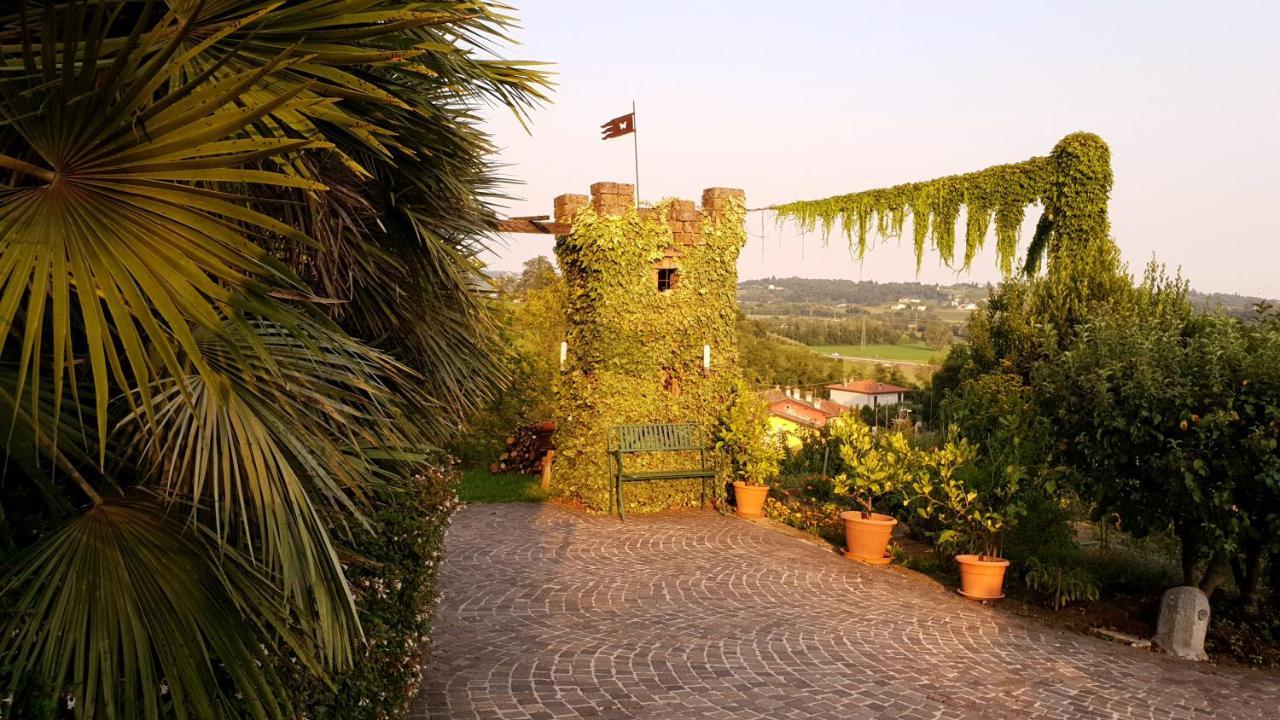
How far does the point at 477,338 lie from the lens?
14.1 feet

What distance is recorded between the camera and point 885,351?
213 ft

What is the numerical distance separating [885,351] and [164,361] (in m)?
67.0

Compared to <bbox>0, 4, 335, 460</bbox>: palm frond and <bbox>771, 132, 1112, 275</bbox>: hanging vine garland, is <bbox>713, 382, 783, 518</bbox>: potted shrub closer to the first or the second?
<bbox>771, 132, 1112, 275</bbox>: hanging vine garland

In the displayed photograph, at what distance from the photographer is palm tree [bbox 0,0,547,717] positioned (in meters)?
1.62

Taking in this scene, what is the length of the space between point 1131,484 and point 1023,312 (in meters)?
13.8

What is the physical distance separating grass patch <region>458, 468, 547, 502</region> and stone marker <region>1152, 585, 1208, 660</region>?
7.13m

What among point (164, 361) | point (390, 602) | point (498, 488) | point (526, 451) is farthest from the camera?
point (526, 451)

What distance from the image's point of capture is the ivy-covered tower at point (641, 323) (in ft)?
31.0

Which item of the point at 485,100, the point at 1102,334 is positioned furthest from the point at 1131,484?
the point at 485,100

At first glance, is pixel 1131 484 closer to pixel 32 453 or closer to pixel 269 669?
pixel 269 669

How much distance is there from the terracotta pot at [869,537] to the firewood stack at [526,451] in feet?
20.8

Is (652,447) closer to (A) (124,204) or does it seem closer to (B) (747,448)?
(B) (747,448)

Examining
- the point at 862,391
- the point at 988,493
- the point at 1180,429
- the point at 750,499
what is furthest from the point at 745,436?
the point at 862,391

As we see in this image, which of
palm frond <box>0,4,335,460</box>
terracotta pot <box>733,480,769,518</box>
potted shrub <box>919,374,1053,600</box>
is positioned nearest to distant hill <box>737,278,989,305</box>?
terracotta pot <box>733,480,769,518</box>
